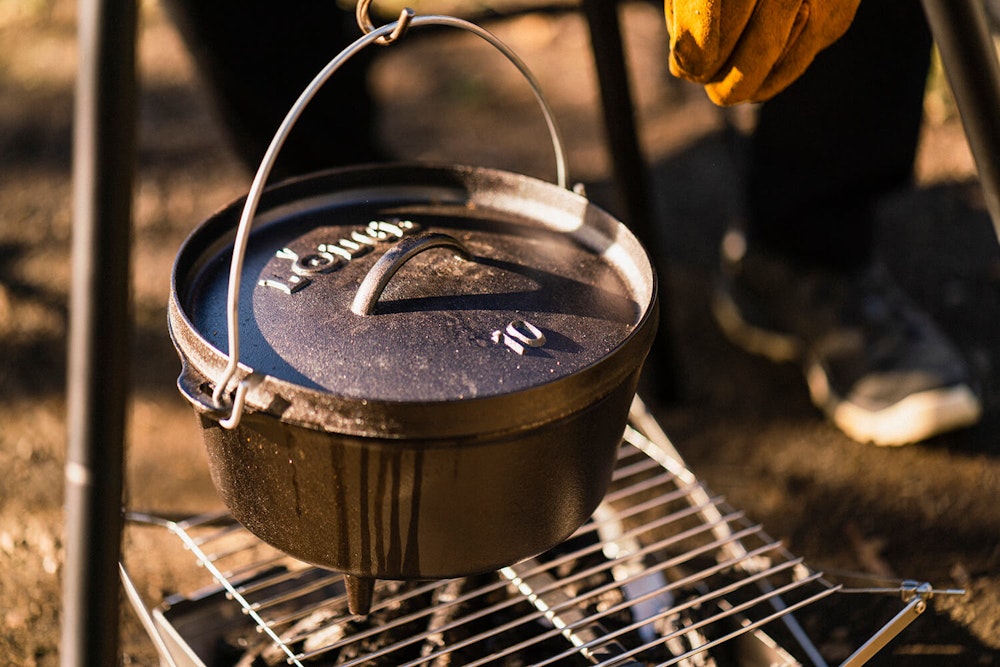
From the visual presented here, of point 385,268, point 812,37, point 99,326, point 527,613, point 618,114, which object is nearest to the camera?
point 99,326

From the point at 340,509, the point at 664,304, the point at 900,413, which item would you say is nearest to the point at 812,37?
the point at 340,509

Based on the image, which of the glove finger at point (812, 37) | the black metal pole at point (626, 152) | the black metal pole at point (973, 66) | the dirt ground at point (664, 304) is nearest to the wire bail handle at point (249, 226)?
the glove finger at point (812, 37)

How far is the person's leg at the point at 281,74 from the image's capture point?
5.98 ft

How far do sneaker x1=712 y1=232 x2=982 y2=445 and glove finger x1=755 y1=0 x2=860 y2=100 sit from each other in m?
0.99

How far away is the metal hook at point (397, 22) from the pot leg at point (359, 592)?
511mm

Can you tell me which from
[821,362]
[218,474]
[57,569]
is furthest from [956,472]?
[57,569]

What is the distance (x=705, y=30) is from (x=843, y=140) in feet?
3.11

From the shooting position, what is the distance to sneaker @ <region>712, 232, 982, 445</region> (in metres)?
1.87

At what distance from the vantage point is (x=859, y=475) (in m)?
1.86

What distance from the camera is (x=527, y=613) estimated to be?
130cm

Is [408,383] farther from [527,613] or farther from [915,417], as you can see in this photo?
[915,417]

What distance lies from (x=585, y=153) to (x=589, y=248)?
5.65 ft

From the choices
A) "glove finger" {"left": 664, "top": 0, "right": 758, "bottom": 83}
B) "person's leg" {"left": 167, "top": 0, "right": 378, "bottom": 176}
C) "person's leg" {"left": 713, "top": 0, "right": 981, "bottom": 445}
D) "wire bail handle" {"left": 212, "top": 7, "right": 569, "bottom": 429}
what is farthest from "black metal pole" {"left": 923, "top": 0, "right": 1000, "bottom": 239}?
"person's leg" {"left": 167, "top": 0, "right": 378, "bottom": 176}

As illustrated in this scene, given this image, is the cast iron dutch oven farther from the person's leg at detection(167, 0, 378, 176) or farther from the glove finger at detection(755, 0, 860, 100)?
the person's leg at detection(167, 0, 378, 176)
